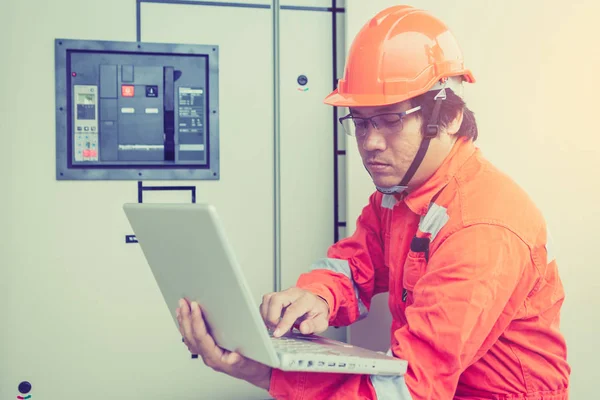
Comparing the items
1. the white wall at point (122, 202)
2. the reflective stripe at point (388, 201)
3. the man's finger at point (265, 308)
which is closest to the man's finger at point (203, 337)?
the man's finger at point (265, 308)

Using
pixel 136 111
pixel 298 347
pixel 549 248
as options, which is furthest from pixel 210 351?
pixel 136 111

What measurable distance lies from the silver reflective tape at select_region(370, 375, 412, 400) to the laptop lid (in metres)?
0.24

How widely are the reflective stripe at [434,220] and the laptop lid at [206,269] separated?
20.9 inches

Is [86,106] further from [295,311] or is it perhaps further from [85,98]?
[295,311]

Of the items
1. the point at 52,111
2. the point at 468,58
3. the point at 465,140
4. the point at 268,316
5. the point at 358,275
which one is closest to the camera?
the point at 268,316

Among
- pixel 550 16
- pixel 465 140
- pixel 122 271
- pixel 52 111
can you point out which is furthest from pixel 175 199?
pixel 550 16

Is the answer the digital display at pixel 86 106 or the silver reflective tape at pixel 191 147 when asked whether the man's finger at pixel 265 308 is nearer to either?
the silver reflective tape at pixel 191 147

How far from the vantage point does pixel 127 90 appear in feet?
6.67

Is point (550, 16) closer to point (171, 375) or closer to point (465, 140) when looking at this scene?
point (465, 140)

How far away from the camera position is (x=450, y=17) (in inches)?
82.6

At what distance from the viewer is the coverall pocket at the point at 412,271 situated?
1.50 metres

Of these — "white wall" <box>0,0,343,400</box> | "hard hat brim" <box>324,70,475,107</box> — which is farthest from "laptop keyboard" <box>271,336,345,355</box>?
"white wall" <box>0,0,343,400</box>

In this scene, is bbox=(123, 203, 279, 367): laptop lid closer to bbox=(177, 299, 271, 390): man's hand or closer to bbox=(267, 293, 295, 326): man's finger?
bbox=(177, 299, 271, 390): man's hand

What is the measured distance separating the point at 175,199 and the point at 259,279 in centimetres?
37
